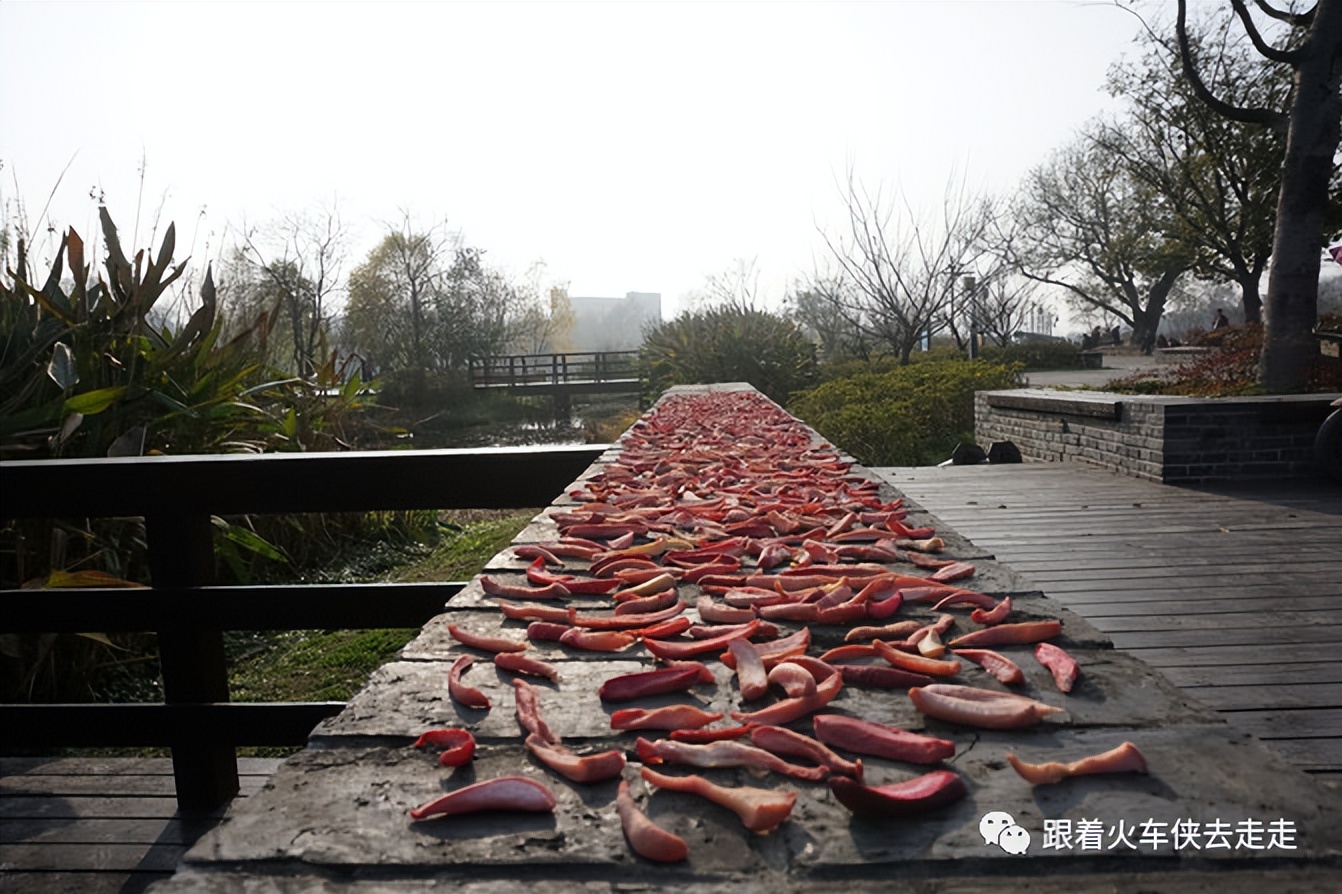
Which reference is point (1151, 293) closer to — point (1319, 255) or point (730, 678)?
point (1319, 255)

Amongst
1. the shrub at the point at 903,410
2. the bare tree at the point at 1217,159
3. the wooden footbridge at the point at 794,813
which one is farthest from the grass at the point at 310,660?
the bare tree at the point at 1217,159

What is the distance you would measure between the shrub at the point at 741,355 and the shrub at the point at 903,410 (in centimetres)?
175

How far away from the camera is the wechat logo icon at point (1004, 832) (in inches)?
27.8

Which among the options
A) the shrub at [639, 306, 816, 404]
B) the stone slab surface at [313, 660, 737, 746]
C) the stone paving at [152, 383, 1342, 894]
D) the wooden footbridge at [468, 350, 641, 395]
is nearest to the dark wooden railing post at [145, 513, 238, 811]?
the stone slab surface at [313, 660, 737, 746]

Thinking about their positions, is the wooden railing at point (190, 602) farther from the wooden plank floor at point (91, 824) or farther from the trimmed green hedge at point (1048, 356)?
the trimmed green hedge at point (1048, 356)

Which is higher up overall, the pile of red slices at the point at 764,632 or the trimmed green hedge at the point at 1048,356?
the trimmed green hedge at the point at 1048,356

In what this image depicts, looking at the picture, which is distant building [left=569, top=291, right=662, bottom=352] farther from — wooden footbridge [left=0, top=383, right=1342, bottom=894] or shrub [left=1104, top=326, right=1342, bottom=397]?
wooden footbridge [left=0, top=383, right=1342, bottom=894]

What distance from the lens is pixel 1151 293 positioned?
3141cm

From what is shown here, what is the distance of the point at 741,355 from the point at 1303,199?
8.17 metres

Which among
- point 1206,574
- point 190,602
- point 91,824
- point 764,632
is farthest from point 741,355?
point 764,632

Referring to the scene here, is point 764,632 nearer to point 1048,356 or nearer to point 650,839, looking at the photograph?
point 650,839

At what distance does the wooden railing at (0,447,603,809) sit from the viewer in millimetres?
2164

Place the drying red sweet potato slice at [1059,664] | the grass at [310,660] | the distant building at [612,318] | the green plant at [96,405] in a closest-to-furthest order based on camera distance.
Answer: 1. the drying red sweet potato slice at [1059,664]
2. the green plant at [96,405]
3. the grass at [310,660]
4. the distant building at [612,318]

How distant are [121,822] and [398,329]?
97.7 feet
